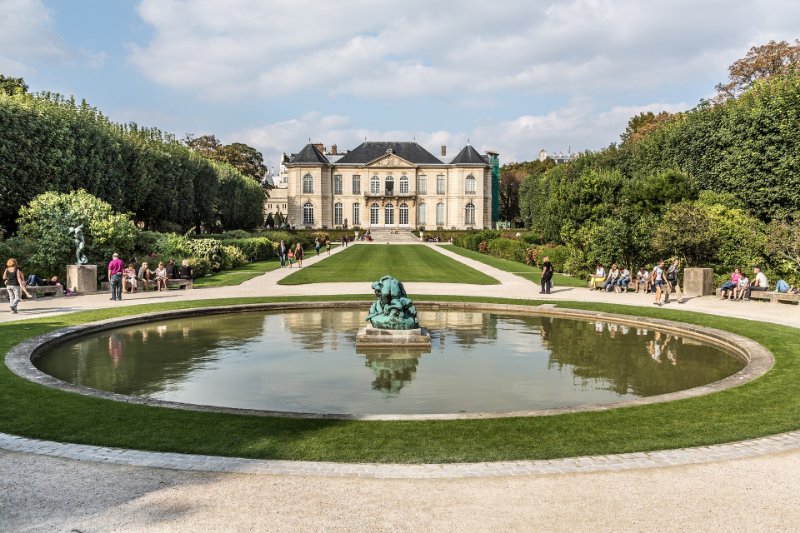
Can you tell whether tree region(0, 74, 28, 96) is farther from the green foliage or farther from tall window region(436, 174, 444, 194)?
tall window region(436, 174, 444, 194)

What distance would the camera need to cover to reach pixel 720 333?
14.0 meters

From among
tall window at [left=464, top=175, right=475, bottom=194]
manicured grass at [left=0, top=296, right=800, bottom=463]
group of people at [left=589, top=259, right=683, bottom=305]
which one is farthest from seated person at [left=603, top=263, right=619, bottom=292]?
tall window at [left=464, top=175, right=475, bottom=194]

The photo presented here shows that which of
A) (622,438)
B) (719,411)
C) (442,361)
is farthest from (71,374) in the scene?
(719,411)

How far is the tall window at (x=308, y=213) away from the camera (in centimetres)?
9508

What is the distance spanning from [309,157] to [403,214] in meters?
16.2

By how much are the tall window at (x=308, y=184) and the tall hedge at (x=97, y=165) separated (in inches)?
1555

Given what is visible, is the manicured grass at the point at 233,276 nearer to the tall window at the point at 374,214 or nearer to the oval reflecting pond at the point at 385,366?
the oval reflecting pond at the point at 385,366

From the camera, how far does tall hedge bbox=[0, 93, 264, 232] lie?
94.7ft

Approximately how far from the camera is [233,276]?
94.9ft

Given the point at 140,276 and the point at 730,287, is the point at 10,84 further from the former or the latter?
the point at 730,287

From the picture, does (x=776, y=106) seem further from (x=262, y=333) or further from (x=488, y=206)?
(x=488, y=206)

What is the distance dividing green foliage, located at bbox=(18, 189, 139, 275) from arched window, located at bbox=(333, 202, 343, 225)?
70145 mm

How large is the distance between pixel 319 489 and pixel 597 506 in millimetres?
2464

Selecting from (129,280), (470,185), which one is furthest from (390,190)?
(129,280)
